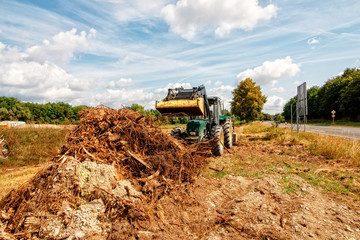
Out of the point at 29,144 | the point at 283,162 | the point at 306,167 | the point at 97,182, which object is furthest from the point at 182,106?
the point at 29,144

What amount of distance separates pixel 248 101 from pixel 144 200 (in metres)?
30.5

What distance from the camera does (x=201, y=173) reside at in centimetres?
625

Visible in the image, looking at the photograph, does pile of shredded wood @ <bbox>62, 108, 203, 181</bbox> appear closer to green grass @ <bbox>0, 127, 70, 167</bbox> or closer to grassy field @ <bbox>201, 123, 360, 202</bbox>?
grassy field @ <bbox>201, 123, 360, 202</bbox>

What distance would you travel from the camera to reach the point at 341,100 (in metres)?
42.6

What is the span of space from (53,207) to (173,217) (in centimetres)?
201

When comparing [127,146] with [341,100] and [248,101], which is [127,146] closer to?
[248,101]

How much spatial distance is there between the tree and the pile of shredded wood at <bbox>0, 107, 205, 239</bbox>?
28.3m

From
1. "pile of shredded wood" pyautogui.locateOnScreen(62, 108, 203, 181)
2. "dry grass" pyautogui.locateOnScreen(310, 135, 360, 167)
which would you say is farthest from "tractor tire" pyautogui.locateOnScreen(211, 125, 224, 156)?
"dry grass" pyautogui.locateOnScreen(310, 135, 360, 167)

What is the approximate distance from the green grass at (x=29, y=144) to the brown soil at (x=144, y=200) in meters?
6.74

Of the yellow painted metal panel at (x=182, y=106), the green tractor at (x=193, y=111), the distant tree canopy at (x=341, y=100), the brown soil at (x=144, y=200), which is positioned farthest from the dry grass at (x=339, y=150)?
the distant tree canopy at (x=341, y=100)

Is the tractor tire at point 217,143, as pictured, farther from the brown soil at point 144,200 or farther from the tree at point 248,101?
the tree at point 248,101

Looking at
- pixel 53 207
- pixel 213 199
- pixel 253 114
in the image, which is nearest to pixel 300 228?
pixel 213 199

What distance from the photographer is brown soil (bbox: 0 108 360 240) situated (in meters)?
3.14

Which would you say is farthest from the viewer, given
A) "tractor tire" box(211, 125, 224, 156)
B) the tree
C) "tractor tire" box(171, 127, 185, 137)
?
the tree
